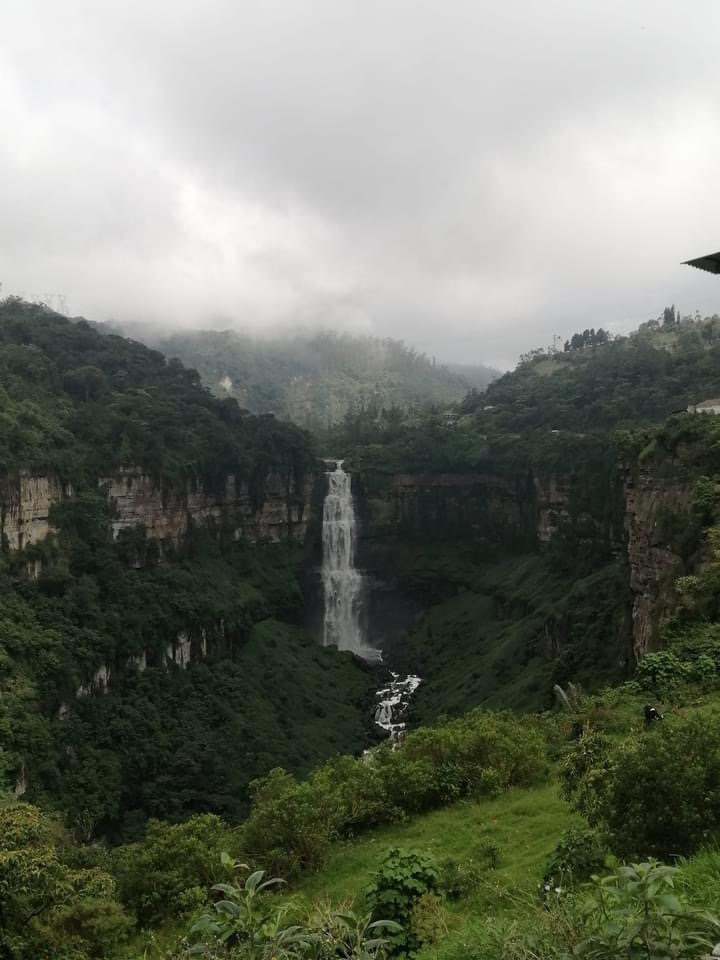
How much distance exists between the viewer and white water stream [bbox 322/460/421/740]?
63.6 m

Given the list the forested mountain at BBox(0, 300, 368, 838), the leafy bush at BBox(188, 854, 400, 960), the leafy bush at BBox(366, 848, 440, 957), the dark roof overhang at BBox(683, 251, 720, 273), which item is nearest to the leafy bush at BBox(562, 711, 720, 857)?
the leafy bush at BBox(366, 848, 440, 957)

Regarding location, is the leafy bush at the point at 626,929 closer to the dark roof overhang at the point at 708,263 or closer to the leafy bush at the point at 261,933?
the leafy bush at the point at 261,933

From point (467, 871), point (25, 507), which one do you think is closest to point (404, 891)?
point (467, 871)

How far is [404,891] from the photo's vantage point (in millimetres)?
8359

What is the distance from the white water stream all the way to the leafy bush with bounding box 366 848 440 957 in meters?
51.0

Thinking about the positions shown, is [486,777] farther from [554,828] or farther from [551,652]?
[551,652]

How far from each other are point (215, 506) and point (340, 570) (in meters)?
16.1

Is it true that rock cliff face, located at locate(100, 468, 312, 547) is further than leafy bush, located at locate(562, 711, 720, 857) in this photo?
Yes

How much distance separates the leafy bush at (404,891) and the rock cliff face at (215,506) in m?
41.7

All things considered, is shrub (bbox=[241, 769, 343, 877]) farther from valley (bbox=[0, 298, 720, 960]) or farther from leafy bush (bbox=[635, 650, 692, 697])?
leafy bush (bbox=[635, 650, 692, 697])

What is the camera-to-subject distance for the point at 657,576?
78.6ft

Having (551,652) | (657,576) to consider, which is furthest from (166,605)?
(657,576)

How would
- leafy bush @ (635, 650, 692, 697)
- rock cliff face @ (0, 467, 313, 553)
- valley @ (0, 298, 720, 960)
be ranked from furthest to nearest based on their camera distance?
rock cliff face @ (0, 467, 313, 553), leafy bush @ (635, 650, 692, 697), valley @ (0, 298, 720, 960)

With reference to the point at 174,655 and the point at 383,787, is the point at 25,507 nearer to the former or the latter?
the point at 174,655
